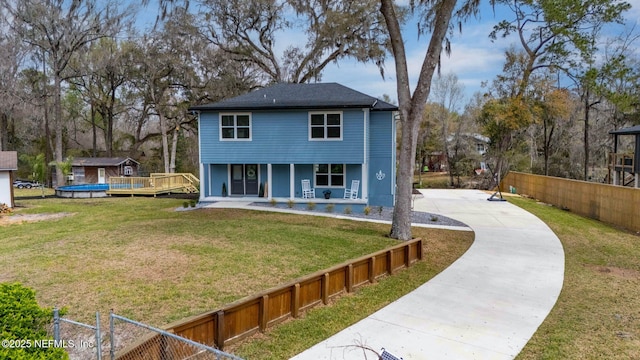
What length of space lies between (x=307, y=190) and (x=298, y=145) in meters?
2.14

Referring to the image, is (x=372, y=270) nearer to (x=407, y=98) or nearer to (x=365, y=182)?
(x=407, y=98)

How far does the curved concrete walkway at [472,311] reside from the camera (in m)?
4.46

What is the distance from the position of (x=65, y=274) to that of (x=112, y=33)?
2498 centimetres

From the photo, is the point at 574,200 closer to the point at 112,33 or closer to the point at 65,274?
the point at 65,274

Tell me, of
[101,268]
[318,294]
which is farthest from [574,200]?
[101,268]

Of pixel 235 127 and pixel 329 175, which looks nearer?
pixel 235 127

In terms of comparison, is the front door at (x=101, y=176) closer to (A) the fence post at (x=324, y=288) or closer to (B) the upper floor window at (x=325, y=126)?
(B) the upper floor window at (x=325, y=126)

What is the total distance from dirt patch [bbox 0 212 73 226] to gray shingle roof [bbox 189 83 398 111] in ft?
22.4

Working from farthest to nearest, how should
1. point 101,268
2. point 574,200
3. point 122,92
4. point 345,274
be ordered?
1. point 122,92
2. point 574,200
3. point 101,268
4. point 345,274

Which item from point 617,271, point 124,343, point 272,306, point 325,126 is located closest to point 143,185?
point 325,126

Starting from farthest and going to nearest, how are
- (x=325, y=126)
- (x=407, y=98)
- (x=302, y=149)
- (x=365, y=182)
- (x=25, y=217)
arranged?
(x=302, y=149)
(x=325, y=126)
(x=365, y=182)
(x=25, y=217)
(x=407, y=98)

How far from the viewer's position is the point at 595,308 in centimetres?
575

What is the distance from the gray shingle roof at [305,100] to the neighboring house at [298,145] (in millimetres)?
44

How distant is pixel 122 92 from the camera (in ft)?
113
